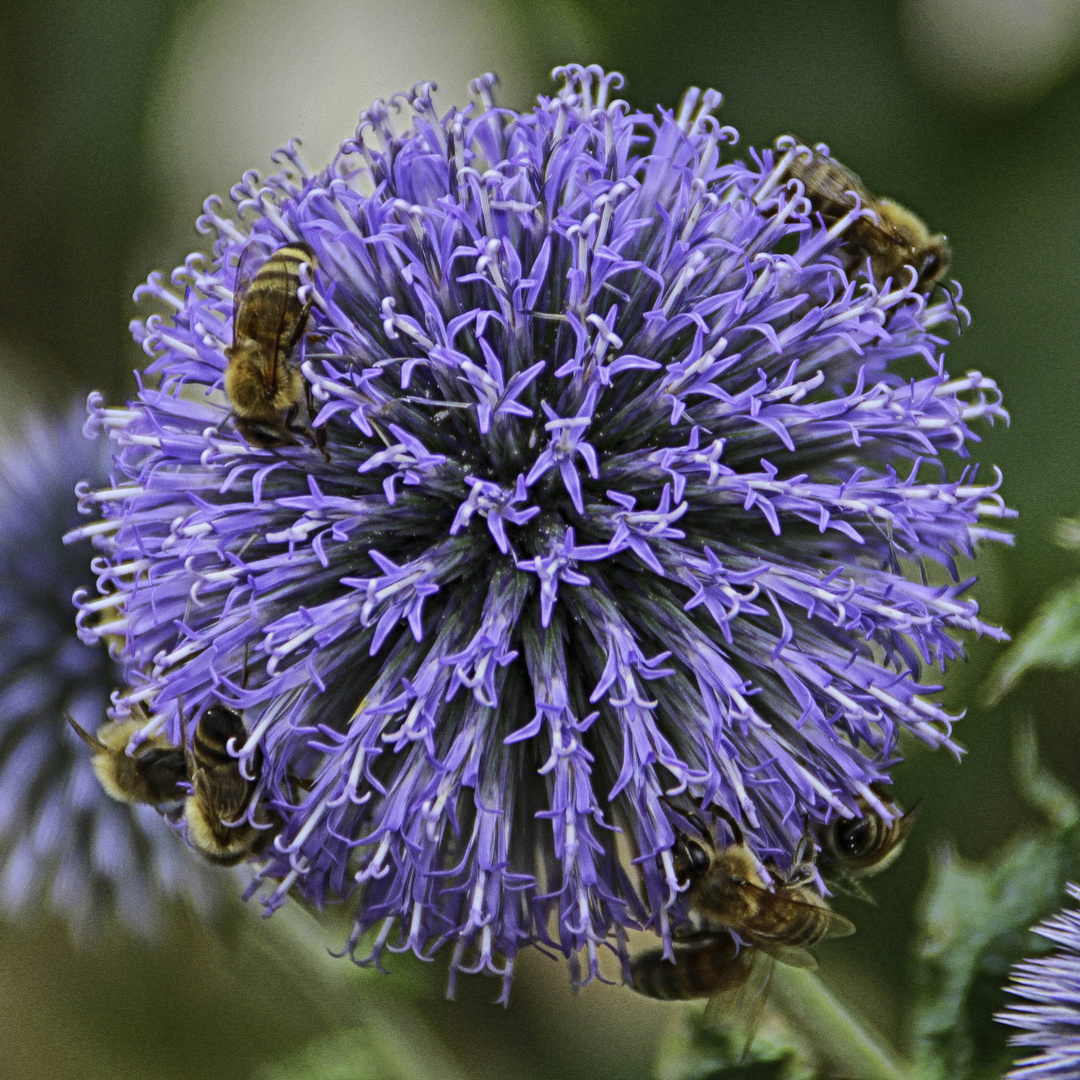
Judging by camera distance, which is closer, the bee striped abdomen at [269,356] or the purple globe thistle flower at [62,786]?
the bee striped abdomen at [269,356]

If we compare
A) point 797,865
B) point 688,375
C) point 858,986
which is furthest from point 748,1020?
point 858,986

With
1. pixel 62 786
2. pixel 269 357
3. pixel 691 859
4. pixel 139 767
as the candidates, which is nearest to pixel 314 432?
pixel 269 357

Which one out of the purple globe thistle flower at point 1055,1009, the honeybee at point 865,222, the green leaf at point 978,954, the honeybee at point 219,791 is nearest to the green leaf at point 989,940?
the green leaf at point 978,954

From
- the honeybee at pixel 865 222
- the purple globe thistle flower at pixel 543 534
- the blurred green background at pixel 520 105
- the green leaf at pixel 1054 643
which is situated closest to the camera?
the purple globe thistle flower at pixel 543 534

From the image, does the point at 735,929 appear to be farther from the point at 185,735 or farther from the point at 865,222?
the point at 865,222

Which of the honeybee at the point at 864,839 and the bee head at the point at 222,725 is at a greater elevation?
the honeybee at the point at 864,839

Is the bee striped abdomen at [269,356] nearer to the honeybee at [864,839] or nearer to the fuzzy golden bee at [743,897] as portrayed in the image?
the fuzzy golden bee at [743,897]
